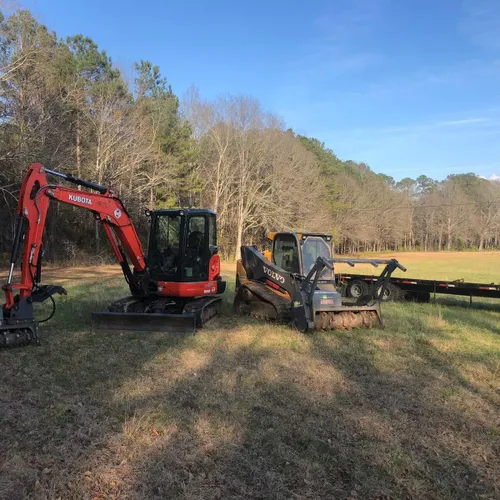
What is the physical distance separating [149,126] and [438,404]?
30082 millimetres

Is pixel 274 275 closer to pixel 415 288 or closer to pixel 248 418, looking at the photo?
pixel 248 418

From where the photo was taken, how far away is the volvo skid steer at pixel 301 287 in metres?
8.52

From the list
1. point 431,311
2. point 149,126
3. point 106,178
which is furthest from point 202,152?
point 431,311

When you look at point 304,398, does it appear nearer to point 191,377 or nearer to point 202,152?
point 191,377

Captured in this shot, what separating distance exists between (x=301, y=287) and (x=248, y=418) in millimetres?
4334

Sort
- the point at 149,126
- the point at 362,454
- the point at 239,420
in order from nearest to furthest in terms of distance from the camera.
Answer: the point at 362,454, the point at 239,420, the point at 149,126

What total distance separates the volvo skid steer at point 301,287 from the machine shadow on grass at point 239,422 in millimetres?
1039

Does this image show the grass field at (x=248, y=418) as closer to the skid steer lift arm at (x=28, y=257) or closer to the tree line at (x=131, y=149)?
the skid steer lift arm at (x=28, y=257)

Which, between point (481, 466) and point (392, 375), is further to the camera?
point (392, 375)

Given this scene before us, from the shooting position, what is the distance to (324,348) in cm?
759

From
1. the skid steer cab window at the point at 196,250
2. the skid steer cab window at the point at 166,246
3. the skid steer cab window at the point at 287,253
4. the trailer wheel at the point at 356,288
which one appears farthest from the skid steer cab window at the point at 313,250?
the trailer wheel at the point at 356,288

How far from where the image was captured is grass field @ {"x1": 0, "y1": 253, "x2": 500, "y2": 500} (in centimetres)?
346

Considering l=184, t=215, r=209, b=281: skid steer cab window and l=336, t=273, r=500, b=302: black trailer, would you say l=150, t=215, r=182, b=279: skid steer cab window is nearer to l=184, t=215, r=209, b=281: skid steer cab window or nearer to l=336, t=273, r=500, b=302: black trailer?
l=184, t=215, r=209, b=281: skid steer cab window

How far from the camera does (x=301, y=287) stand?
873cm
